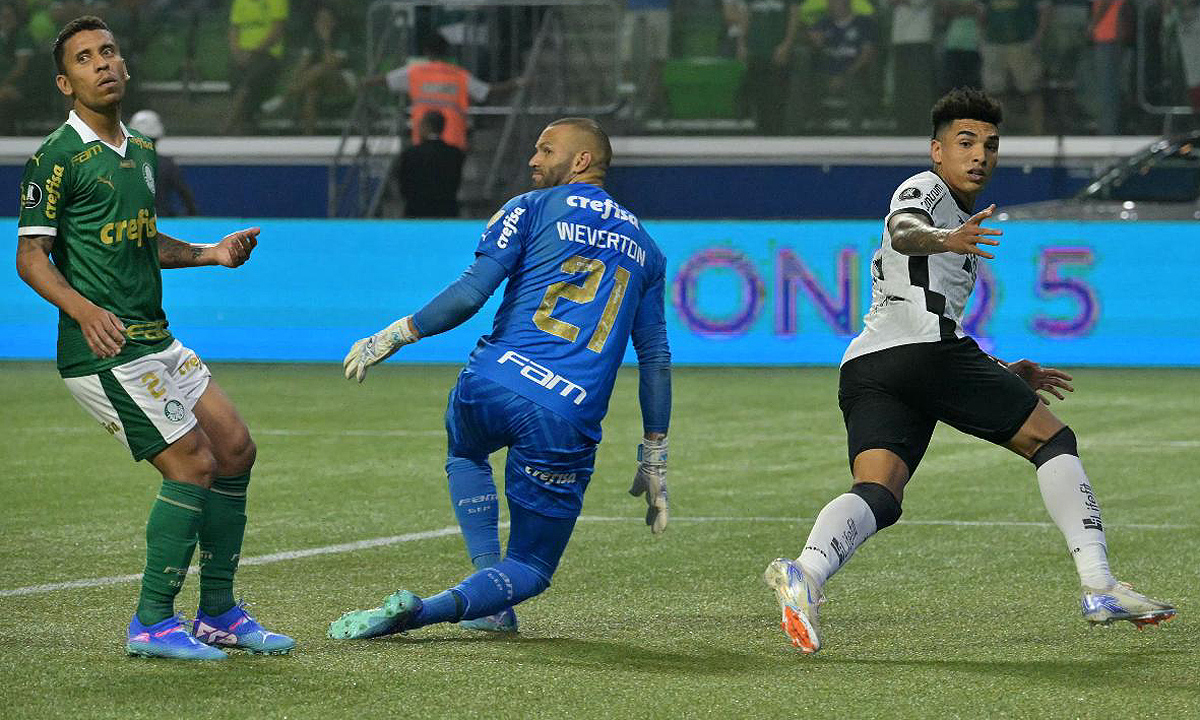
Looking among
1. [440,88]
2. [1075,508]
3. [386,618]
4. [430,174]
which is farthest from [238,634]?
[440,88]

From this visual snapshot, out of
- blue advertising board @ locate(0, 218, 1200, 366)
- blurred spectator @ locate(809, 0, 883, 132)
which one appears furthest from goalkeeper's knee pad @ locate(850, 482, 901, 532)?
blurred spectator @ locate(809, 0, 883, 132)

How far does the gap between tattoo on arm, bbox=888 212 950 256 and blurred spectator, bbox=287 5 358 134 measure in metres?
19.4

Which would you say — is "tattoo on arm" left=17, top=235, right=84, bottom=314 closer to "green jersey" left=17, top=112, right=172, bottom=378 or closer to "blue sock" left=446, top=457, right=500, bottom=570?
"green jersey" left=17, top=112, right=172, bottom=378

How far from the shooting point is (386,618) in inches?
235

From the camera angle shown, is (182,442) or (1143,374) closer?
(182,442)

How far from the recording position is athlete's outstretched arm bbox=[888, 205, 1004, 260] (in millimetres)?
5773

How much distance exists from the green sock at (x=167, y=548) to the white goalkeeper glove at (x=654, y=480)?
1395mm

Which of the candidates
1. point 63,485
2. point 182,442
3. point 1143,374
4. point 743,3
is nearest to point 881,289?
point 182,442

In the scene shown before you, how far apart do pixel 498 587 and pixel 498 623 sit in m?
0.31

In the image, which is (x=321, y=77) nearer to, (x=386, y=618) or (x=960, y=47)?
(x=960, y=47)

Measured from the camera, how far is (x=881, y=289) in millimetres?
6398

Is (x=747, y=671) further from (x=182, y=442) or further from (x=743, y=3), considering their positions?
(x=743, y=3)

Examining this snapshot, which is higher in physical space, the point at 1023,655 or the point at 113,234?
the point at 113,234

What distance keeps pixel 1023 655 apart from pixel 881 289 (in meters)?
1.20
